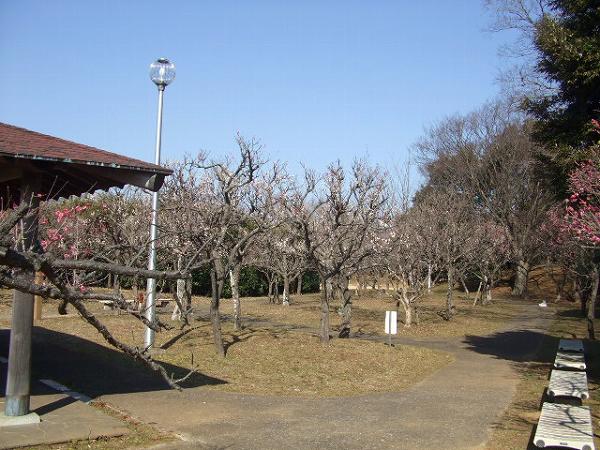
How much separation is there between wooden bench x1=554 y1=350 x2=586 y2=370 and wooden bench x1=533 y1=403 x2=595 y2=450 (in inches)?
151

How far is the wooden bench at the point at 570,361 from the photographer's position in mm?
11870

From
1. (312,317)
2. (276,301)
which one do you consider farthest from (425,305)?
(312,317)

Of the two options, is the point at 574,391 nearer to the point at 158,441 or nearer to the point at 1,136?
the point at 158,441

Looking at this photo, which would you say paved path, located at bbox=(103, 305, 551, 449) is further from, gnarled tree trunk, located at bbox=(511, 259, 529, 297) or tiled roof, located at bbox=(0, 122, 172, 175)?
gnarled tree trunk, located at bbox=(511, 259, 529, 297)

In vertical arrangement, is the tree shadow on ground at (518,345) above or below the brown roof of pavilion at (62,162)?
below

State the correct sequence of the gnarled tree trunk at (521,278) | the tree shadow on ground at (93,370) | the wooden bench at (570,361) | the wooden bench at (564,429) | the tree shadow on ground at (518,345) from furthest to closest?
the gnarled tree trunk at (521,278), the tree shadow on ground at (518,345), the wooden bench at (570,361), the tree shadow on ground at (93,370), the wooden bench at (564,429)

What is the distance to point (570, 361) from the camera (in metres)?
12.4

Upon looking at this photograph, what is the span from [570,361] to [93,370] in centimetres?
899

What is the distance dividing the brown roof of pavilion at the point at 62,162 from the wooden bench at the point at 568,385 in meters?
6.76

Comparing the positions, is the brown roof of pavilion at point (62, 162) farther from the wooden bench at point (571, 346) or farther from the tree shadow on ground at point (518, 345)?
the tree shadow on ground at point (518, 345)

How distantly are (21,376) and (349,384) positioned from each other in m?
5.95

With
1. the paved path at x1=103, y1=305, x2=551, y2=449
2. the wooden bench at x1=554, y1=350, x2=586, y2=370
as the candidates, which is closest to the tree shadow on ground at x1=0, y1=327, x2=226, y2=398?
the paved path at x1=103, y1=305, x2=551, y2=449

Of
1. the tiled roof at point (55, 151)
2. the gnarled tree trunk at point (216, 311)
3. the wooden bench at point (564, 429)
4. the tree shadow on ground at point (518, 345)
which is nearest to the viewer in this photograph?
the wooden bench at point (564, 429)

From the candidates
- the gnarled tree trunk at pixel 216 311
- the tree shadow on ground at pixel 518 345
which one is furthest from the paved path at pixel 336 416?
the tree shadow on ground at pixel 518 345
